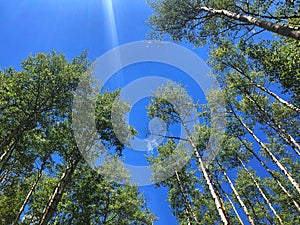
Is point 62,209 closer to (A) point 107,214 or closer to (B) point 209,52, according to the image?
(A) point 107,214

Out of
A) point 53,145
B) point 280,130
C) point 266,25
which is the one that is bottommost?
point 266,25

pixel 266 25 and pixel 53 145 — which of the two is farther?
pixel 53 145

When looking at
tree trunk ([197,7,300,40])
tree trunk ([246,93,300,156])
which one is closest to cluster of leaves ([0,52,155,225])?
tree trunk ([197,7,300,40])

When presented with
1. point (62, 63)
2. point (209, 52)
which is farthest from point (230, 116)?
point (62, 63)

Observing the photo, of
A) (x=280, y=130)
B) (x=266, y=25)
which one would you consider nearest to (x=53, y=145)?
(x=266, y=25)

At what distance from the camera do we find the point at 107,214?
16.4 m

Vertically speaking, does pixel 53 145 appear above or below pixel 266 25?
above

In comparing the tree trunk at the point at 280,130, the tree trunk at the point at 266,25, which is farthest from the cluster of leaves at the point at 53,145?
the tree trunk at the point at 280,130

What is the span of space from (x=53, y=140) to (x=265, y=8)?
1250 centimetres

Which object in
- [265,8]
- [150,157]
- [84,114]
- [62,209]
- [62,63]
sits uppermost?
[150,157]

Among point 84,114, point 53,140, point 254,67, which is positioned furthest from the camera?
point 254,67

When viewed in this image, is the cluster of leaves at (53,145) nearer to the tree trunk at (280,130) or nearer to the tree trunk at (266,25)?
the tree trunk at (266,25)

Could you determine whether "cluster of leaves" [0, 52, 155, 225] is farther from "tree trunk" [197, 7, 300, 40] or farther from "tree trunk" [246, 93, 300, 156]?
"tree trunk" [246, 93, 300, 156]

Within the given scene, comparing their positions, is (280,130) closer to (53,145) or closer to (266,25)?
(266,25)
